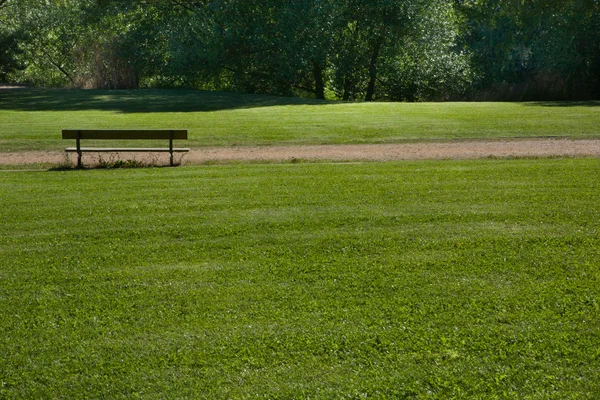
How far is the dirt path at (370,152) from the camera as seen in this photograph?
15.1 m

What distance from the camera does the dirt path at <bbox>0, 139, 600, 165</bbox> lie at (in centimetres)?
1511

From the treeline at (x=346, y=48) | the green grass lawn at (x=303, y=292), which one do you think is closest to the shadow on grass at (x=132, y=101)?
the treeline at (x=346, y=48)

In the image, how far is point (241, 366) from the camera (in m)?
5.20

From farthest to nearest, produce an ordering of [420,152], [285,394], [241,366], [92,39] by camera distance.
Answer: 1. [92,39]
2. [420,152]
3. [241,366]
4. [285,394]

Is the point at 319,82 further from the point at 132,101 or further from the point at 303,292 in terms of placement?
the point at 303,292

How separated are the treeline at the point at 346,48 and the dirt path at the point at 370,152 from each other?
1631 centimetres

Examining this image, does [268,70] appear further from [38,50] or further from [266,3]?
[38,50]

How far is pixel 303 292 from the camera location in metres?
6.50

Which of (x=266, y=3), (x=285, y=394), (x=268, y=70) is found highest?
(x=266, y=3)

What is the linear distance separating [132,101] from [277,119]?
7.78 metres

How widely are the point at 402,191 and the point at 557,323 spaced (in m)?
5.01

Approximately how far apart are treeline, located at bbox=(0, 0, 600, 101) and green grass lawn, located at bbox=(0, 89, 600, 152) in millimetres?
5422

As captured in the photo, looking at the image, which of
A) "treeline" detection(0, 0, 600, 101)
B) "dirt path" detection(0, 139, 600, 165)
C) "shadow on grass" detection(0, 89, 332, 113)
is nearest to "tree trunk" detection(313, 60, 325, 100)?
"treeline" detection(0, 0, 600, 101)

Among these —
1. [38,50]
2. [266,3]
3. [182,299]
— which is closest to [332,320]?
[182,299]
